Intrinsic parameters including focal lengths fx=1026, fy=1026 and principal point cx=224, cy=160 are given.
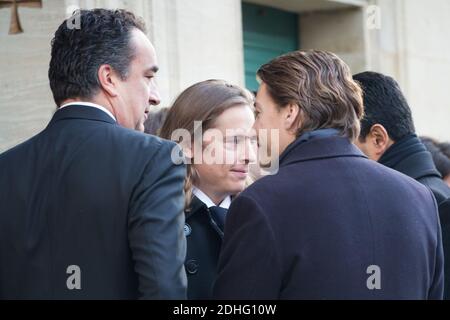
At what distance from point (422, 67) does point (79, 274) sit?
17.1 feet

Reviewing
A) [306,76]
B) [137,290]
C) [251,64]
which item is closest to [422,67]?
[251,64]

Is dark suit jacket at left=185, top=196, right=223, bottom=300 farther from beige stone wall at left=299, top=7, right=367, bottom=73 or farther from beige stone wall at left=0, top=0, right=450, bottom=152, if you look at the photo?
beige stone wall at left=299, top=7, right=367, bottom=73

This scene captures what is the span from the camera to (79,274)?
3000mm

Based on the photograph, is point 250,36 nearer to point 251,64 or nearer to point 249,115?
point 251,64

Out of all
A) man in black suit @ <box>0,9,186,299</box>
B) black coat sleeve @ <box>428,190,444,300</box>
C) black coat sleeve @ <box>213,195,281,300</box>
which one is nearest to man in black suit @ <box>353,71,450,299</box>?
black coat sleeve @ <box>428,190,444,300</box>

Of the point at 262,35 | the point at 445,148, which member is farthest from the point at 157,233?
the point at 262,35

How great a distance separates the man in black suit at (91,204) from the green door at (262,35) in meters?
3.97

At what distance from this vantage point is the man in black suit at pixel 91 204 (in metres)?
2.95

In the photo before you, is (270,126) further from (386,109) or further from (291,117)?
(386,109)

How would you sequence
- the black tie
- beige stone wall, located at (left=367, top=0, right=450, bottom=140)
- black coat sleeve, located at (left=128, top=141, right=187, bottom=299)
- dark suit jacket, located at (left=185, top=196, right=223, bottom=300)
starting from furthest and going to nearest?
beige stone wall, located at (left=367, top=0, right=450, bottom=140)
the black tie
dark suit jacket, located at (left=185, top=196, right=223, bottom=300)
black coat sleeve, located at (left=128, top=141, right=187, bottom=299)

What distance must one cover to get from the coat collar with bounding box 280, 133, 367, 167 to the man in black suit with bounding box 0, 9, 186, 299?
353 millimetres

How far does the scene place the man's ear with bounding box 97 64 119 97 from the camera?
10.5 feet

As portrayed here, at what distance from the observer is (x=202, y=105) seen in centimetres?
385

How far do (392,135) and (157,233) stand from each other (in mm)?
1603
